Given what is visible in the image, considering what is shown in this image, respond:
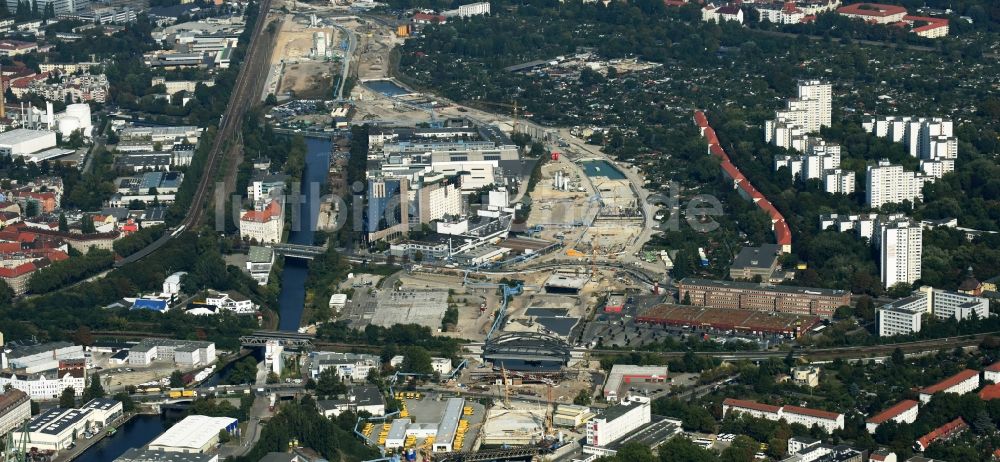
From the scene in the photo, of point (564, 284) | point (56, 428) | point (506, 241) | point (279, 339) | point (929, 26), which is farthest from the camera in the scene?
point (929, 26)

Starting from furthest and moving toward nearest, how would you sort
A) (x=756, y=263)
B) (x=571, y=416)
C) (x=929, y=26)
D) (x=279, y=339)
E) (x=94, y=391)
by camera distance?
(x=929, y=26)
(x=756, y=263)
(x=279, y=339)
(x=94, y=391)
(x=571, y=416)

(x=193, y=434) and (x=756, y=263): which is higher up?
(x=193, y=434)

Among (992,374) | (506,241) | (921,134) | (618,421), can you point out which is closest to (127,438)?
(618,421)

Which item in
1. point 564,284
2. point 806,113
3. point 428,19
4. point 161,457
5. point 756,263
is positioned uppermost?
point 161,457

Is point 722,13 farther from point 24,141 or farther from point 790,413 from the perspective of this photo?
point 790,413

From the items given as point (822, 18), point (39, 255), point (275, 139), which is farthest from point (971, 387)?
point (822, 18)

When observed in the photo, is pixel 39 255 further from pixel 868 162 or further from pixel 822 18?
pixel 822 18

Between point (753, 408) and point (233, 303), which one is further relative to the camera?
point (233, 303)
